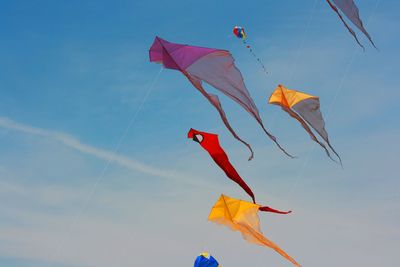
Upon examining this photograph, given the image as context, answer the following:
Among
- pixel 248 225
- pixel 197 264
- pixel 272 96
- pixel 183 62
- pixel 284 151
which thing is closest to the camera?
pixel 284 151

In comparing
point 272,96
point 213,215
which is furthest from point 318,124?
point 213,215

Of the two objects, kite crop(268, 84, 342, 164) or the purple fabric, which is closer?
the purple fabric

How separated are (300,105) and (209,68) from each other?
5846 millimetres

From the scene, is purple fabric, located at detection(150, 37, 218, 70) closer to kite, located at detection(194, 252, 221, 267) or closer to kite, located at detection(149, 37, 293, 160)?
kite, located at detection(149, 37, 293, 160)

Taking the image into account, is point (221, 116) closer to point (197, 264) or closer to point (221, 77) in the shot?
point (221, 77)

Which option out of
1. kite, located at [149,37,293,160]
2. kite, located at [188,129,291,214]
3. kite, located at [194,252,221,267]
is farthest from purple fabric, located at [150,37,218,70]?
kite, located at [194,252,221,267]

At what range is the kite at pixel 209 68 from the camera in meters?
25.3

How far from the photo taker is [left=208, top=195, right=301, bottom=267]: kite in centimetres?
2761

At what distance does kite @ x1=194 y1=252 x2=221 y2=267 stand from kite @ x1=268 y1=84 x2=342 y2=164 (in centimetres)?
929

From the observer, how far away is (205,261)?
33125 millimetres

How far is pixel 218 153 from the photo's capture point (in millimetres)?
29141

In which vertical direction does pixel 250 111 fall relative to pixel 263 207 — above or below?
above

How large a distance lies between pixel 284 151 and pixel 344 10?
25.8ft

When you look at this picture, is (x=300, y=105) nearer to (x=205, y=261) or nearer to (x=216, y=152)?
(x=216, y=152)
